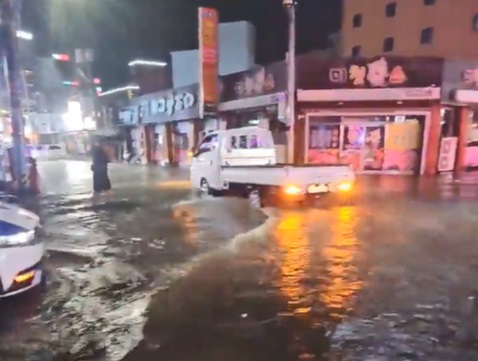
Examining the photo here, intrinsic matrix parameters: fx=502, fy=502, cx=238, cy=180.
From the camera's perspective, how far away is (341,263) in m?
7.62

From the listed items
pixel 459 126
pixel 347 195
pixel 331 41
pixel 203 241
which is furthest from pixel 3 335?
pixel 331 41

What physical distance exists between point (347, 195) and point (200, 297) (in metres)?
10.0

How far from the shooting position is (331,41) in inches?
1884

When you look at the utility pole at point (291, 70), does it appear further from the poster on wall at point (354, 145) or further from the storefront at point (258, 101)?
the poster on wall at point (354, 145)

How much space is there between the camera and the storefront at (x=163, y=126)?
106 feet

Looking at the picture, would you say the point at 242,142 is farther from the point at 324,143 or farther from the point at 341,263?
the point at 324,143

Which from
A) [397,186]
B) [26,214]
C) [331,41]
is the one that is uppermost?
[331,41]

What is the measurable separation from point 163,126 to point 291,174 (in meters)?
25.6

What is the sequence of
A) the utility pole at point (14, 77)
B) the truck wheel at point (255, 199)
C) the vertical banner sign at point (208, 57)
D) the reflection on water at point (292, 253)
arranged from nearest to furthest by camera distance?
the reflection on water at point (292, 253), the truck wheel at point (255, 199), the utility pole at point (14, 77), the vertical banner sign at point (208, 57)

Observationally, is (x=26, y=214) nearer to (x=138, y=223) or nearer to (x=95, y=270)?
(x=95, y=270)

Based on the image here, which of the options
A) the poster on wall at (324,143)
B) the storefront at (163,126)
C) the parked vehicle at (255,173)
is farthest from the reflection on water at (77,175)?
the poster on wall at (324,143)

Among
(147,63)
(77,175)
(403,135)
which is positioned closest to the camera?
(403,135)

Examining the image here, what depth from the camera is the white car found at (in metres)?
5.60

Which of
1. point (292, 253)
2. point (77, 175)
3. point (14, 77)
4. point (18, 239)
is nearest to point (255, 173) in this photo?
point (292, 253)
